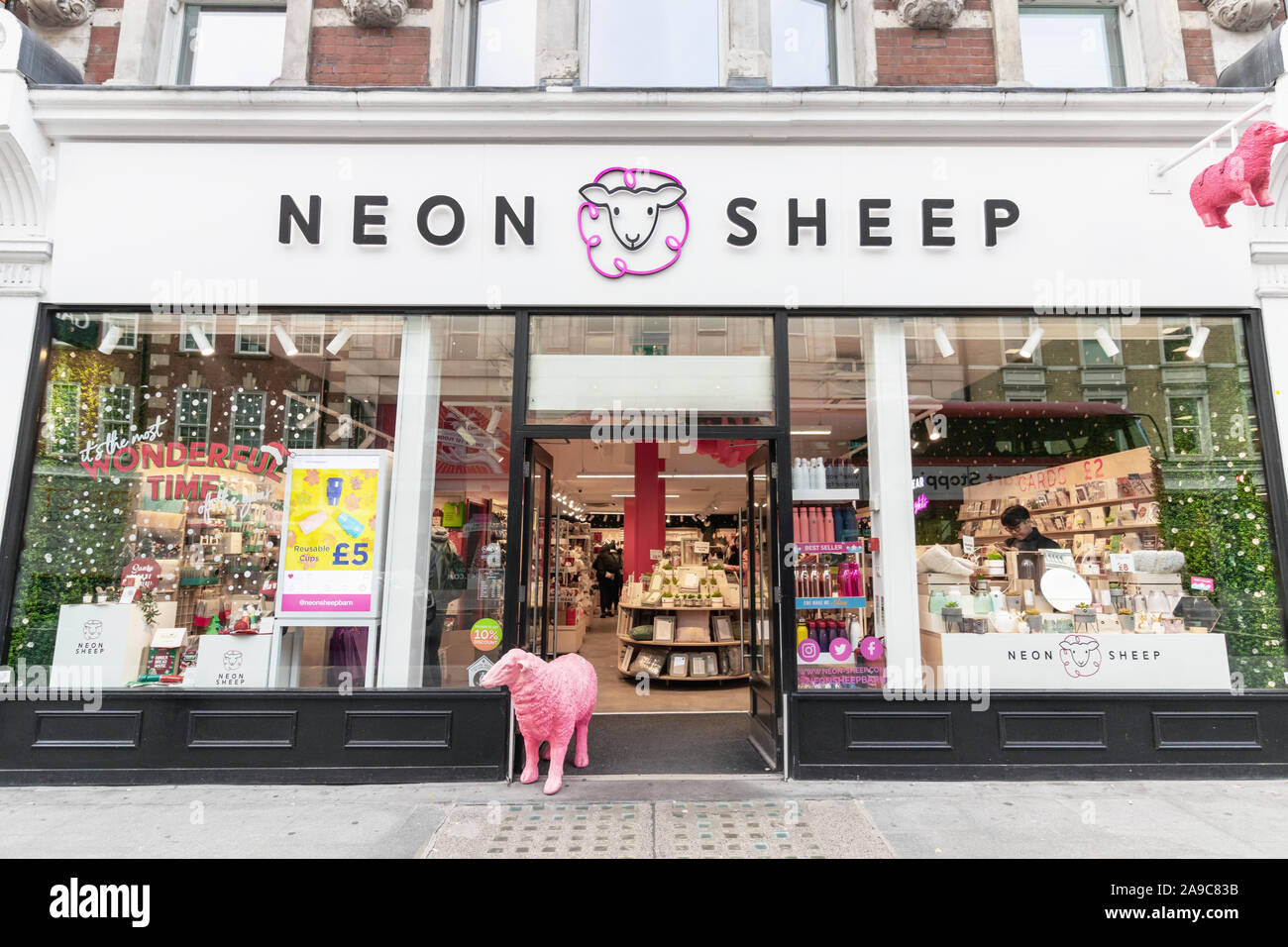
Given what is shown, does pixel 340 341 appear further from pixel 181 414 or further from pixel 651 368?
pixel 651 368

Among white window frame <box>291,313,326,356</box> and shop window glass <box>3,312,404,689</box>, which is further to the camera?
white window frame <box>291,313,326,356</box>

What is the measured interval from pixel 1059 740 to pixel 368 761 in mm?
5244

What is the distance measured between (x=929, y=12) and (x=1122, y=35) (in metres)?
2.06

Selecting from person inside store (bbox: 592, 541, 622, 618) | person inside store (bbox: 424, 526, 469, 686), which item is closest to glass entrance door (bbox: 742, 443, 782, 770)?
person inside store (bbox: 424, 526, 469, 686)

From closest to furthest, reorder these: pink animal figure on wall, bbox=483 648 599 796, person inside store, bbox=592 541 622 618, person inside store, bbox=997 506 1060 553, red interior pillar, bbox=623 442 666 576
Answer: pink animal figure on wall, bbox=483 648 599 796 < person inside store, bbox=997 506 1060 553 < red interior pillar, bbox=623 442 666 576 < person inside store, bbox=592 541 622 618

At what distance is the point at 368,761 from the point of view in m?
5.10

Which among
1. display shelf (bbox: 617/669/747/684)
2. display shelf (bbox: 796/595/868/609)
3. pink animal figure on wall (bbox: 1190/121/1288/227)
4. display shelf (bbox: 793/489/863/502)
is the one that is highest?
pink animal figure on wall (bbox: 1190/121/1288/227)

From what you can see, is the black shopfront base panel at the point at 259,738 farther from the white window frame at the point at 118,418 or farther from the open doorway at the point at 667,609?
the white window frame at the point at 118,418

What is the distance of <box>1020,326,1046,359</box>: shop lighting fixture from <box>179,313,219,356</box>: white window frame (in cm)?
704

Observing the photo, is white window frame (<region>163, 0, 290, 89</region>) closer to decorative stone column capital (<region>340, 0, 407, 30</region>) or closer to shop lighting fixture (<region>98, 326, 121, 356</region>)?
decorative stone column capital (<region>340, 0, 407, 30</region>)

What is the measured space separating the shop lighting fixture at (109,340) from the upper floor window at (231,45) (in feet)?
8.59

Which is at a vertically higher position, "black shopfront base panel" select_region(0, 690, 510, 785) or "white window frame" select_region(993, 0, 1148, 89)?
"white window frame" select_region(993, 0, 1148, 89)

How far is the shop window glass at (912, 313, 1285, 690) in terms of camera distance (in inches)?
211

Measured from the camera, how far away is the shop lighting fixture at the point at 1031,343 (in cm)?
583
